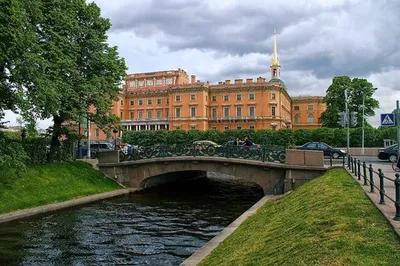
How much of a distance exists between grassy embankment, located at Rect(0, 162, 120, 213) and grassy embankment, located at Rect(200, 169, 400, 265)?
42.0 feet

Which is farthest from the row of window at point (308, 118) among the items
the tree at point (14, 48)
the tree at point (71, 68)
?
the tree at point (14, 48)

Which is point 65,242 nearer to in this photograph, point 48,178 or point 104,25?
point 48,178

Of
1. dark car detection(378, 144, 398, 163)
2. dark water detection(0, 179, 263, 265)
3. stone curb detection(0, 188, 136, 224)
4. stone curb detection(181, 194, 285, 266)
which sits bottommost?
dark water detection(0, 179, 263, 265)

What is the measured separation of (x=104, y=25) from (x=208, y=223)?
18.3 m

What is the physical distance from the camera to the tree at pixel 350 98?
75.5 metres

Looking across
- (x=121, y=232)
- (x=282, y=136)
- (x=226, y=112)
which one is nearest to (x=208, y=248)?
(x=121, y=232)

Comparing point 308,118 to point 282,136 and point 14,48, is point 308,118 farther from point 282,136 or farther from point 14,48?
point 14,48

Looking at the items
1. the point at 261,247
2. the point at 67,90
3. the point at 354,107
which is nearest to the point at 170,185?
the point at 67,90

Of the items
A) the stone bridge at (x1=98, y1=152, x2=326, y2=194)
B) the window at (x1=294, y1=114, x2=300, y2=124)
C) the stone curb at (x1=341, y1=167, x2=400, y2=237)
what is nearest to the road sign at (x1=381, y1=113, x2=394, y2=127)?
the stone bridge at (x1=98, y1=152, x2=326, y2=194)

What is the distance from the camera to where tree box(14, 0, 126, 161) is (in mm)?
19984

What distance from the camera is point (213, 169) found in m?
27.5

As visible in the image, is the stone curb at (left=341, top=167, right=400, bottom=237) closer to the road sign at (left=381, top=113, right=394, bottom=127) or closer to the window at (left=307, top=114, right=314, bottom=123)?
the road sign at (left=381, top=113, right=394, bottom=127)

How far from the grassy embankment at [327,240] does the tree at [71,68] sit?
13027 millimetres

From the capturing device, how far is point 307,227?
8.62 metres
